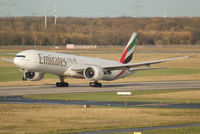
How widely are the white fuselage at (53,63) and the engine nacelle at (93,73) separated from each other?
1194 mm

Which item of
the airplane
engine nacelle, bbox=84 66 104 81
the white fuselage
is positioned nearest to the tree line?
the airplane

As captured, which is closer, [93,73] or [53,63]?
[53,63]

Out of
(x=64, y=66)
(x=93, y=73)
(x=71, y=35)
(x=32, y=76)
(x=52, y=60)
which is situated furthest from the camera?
(x=71, y=35)

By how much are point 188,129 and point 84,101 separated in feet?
55.5

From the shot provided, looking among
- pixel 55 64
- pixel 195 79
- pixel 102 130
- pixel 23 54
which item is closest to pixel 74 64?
pixel 55 64

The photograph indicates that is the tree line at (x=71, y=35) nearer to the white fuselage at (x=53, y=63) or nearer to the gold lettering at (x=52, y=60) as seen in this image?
the white fuselage at (x=53, y=63)

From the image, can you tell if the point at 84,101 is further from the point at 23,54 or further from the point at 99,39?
the point at 99,39

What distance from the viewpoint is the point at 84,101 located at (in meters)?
45.2

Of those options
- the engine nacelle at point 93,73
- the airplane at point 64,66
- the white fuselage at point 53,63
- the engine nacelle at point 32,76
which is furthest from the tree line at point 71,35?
the engine nacelle at point 93,73

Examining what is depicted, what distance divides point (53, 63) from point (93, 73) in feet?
17.7

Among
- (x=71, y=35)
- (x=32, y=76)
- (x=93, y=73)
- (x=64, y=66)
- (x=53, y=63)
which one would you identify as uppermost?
(x=71, y=35)

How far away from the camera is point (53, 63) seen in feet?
191

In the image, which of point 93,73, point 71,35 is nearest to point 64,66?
point 93,73

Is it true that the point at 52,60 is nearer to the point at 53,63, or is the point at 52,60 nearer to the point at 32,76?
the point at 53,63
